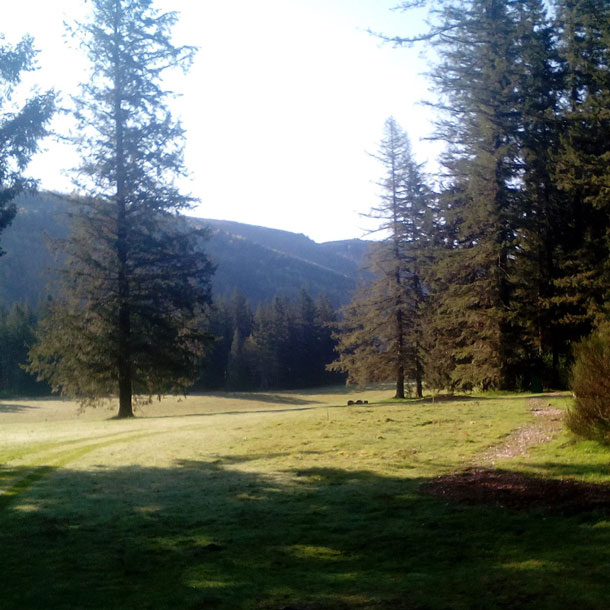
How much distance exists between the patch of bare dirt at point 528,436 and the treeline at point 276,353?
2504 inches

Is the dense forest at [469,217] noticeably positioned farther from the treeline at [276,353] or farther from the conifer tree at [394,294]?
the treeline at [276,353]

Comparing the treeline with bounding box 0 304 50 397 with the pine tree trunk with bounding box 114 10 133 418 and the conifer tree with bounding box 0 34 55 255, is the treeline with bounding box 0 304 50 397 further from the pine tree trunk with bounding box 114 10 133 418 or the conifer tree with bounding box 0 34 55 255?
the conifer tree with bounding box 0 34 55 255

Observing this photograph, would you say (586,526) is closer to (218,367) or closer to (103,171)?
(103,171)

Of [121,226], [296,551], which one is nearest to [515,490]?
[296,551]

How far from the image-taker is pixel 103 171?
25016 mm

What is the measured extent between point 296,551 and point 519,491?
9.18 ft

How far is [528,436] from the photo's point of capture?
10789mm

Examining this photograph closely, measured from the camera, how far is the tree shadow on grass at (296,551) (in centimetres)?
450

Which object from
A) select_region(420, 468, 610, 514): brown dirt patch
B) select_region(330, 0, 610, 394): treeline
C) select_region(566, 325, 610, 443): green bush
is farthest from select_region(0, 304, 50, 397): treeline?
select_region(420, 468, 610, 514): brown dirt patch

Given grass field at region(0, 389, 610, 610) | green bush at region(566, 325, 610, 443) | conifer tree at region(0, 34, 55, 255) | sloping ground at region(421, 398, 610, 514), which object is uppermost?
conifer tree at region(0, 34, 55, 255)

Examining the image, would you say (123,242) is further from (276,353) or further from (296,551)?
(276,353)

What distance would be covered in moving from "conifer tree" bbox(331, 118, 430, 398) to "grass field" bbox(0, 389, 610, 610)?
2332cm

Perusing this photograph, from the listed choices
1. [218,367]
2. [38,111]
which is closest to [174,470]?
[38,111]

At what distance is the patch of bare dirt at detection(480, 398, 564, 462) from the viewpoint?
9.54 meters
